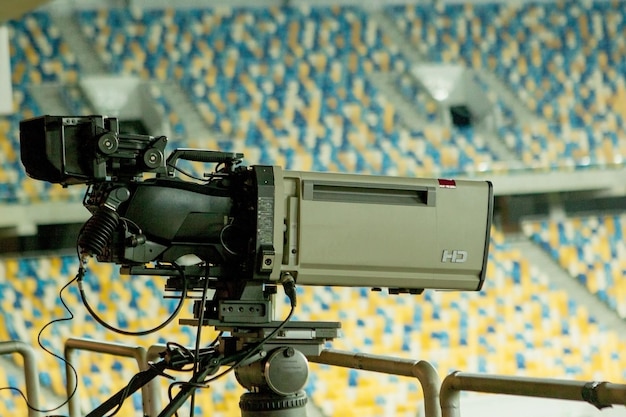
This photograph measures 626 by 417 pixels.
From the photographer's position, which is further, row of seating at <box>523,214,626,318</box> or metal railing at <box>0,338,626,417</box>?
row of seating at <box>523,214,626,318</box>

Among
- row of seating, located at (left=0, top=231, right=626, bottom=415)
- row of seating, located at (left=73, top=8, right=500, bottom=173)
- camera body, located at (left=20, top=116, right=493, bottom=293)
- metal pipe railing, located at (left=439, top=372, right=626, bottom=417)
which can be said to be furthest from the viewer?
row of seating, located at (left=73, top=8, right=500, bottom=173)

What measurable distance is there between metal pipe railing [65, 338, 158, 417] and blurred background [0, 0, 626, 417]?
289 cm

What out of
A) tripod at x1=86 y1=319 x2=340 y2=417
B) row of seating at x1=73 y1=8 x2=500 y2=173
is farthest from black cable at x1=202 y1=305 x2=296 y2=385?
row of seating at x1=73 y1=8 x2=500 y2=173

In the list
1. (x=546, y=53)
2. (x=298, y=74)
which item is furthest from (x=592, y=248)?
(x=298, y=74)

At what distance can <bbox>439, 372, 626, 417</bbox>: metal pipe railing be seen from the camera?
44.3 inches

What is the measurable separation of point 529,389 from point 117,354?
98cm

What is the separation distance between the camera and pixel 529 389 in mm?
1228

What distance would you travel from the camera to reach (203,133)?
5637mm

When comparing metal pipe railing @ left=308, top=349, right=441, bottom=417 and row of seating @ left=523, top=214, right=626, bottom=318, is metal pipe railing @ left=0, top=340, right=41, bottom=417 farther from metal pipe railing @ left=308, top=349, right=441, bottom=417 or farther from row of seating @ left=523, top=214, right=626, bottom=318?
row of seating @ left=523, top=214, right=626, bottom=318

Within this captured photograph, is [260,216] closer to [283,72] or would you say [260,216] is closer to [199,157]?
[199,157]

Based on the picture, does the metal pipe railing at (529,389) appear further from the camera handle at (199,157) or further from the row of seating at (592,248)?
the row of seating at (592,248)

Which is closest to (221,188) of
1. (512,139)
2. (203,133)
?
(203,133)

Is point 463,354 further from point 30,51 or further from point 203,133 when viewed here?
point 30,51

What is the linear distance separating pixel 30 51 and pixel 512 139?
10.2 ft
